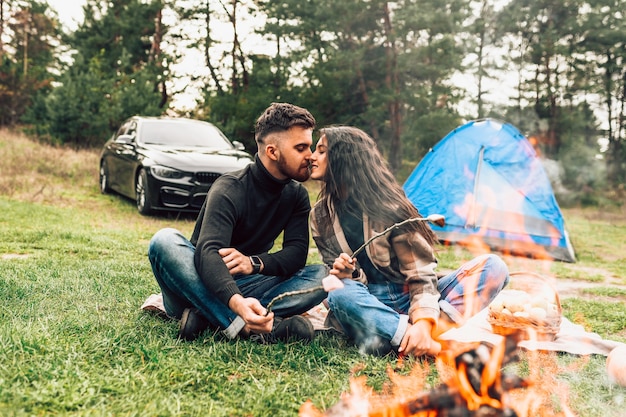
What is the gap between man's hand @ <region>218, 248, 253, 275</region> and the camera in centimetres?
261

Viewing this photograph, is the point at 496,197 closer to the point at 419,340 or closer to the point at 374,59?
the point at 419,340

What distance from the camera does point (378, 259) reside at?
285cm

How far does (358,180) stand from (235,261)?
795mm

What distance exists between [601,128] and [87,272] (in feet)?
74.5

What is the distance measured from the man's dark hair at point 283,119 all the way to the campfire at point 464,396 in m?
1.31

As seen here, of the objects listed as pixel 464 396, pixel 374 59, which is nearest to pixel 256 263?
pixel 464 396

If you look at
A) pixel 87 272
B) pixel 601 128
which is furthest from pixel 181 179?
pixel 601 128

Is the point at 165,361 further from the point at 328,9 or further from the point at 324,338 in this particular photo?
the point at 328,9

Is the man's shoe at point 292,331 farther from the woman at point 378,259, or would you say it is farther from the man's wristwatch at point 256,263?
the man's wristwatch at point 256,263

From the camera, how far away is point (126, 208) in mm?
8375

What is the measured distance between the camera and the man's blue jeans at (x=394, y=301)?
2.69 meters

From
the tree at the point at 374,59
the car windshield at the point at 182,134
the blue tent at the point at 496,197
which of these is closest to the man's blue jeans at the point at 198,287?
the blue tent at the point at 496,197

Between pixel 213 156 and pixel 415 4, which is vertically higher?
pixel 415 4

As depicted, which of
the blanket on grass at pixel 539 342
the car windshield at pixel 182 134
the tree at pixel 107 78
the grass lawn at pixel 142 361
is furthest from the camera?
the tree at pixel 107 78
